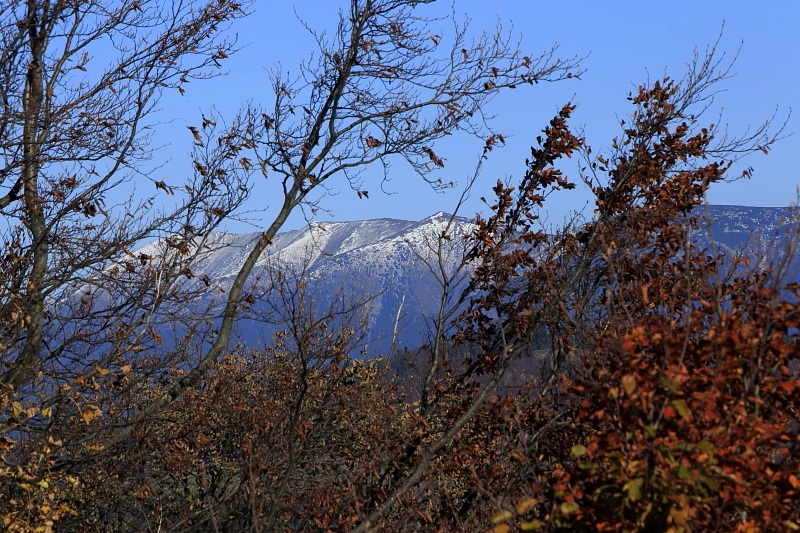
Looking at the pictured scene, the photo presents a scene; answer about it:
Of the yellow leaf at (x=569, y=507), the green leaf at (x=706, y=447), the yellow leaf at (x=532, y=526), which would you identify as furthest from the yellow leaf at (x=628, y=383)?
the yellow leaf at (x=532, y=526)

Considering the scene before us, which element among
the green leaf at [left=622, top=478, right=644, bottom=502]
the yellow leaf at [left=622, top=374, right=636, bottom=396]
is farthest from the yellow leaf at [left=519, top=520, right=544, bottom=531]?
the yellow leaf at [left=622, top=374, right=636, bottom=396]

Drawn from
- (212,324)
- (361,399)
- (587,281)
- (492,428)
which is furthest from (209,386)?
(587,281)

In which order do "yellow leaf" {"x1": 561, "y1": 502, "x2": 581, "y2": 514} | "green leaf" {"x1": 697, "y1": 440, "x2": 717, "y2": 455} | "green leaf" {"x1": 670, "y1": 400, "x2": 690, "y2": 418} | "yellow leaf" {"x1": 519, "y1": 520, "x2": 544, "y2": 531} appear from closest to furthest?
"green leaf" {"x1": 697, "y1": 440, "x2": 717, "y2": 455}
"green leaf" {"x1": 670, "y1": 400, "x2": 690, "y2": 418}
"yellow leaf" {"x1": 561, "y1": 502, "x2": 581, "y2": 514}
"yellow leaf" {"x1": 519, "y1": 520, "x2": 544, "y2": 531}

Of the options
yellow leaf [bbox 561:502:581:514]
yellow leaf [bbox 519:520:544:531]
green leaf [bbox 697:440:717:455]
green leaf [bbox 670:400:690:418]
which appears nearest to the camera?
green leaf [bbox 697:440:717:455]

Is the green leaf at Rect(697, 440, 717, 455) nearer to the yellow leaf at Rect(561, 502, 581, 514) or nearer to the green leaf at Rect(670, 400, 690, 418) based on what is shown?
the green leaf at Rect(670, 400, 690, 418)

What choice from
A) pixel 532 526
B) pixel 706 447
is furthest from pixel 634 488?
pixel 532 526

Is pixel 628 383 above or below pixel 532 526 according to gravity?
above

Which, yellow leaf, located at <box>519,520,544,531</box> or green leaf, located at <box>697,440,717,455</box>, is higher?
green leaf, located at <box>697,440,717,455</box>

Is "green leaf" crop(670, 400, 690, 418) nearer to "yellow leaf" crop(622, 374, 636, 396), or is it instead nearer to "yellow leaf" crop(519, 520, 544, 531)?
"yellow leaf" crop(622, 374, 636, 396)

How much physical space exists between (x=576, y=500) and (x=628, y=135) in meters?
8.10

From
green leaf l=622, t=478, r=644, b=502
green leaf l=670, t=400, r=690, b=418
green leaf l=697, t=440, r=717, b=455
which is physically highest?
green leaf l=670, t=400, r=690, b=418

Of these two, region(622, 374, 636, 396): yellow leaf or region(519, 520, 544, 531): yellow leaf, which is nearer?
region(622, 374, 636, 396): yellow leaf

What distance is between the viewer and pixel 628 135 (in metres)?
10.7

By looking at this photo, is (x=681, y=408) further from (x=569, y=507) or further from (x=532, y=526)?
(x=532, y=526)
